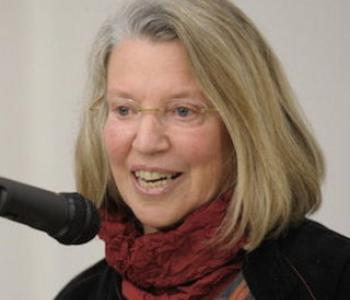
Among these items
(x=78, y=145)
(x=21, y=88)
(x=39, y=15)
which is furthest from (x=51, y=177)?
(x=78, y=145)

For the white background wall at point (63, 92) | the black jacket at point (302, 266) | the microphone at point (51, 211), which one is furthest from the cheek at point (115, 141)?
the white background wall at point (63, 92)

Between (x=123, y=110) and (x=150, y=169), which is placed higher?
(x=123, y=110)

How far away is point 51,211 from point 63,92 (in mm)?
1629

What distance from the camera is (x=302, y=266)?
1365mm

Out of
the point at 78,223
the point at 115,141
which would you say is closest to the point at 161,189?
the point at 115,141

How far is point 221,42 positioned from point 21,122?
4.08ft

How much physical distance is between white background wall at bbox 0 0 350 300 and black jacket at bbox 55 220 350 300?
87 cm

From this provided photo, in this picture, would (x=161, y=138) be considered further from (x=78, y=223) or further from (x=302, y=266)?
(x=78, y=223)

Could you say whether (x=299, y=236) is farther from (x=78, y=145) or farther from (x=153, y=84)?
(x=78, y=145)

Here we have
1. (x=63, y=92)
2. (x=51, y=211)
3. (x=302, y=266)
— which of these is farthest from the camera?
(x=63, y=92)

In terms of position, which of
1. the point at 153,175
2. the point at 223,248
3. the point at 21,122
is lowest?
the point at 223,248

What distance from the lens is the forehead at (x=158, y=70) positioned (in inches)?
53.8

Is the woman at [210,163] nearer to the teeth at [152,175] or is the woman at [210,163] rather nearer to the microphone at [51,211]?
the teeth at [152,175]

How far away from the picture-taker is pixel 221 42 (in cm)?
137
